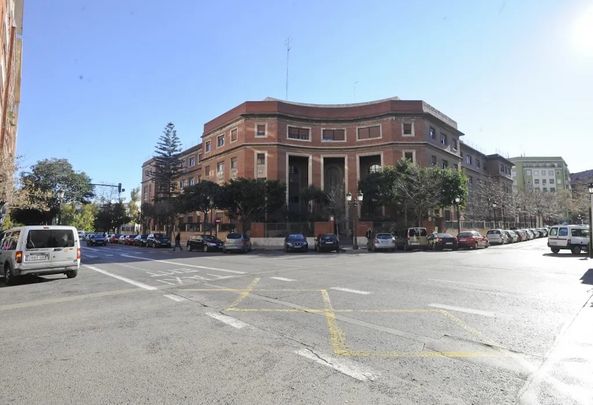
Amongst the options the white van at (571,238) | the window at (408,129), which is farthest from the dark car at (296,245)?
the window at (408,129)

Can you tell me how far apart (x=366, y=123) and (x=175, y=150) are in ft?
106

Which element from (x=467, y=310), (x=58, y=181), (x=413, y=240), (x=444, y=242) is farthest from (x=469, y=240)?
(x=58, y=181)

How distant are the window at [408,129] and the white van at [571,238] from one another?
929 inches

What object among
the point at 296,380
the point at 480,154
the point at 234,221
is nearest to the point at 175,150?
the point at 234,221

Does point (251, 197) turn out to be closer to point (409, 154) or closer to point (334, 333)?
point (409, 154)

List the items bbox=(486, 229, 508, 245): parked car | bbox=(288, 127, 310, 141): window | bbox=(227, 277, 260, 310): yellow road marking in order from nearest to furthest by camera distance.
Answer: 1. bbox=(227, 277, 260, 310): yellow road marking
2. bbox=(486, 229, 508, 245): parked car
3. bbox=(288, 127, 310, 141): window

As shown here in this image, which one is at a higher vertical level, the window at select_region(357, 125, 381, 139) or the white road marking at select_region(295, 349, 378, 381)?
the window at select_region(357, 125, 381, 139)

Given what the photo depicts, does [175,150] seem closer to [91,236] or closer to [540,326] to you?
[91,236]

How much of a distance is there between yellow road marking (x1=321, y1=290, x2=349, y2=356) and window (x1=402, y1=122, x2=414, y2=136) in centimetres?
4085

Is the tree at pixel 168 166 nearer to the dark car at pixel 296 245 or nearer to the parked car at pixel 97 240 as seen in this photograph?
the parked car at pixel 97 240

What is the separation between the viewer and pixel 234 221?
45.1 m

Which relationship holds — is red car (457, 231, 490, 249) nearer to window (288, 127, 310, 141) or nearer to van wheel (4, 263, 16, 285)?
window (288, 127, 310, 141)

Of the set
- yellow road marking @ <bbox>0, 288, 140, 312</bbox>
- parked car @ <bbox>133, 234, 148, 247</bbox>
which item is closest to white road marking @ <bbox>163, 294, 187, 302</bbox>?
yellow road marking @ <bbox>0, 288, 140, 312</bbox>

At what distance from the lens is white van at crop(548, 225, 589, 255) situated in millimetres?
23172
